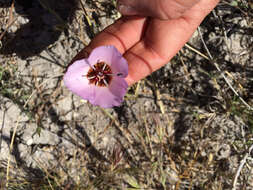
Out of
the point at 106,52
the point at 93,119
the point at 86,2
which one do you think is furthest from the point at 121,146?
the point at 86,2

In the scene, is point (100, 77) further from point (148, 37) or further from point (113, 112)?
point (113, 112)

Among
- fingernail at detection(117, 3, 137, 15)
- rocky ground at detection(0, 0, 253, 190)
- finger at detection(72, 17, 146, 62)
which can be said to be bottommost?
rocky ground at detection(0, 0, 253, 190)

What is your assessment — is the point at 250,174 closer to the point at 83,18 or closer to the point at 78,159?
the point at 78,159

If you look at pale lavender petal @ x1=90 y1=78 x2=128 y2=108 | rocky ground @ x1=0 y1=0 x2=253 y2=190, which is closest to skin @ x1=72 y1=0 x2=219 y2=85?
pale lavender petal @ x1=90 y1=78 x2=128 y2=108

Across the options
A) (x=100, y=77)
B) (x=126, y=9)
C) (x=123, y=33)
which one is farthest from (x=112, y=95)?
(x=126, y=9)

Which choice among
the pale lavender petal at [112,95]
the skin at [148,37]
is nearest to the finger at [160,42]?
the skin at [148,37]

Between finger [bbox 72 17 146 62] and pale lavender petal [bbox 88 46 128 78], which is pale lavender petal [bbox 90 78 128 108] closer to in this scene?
pale lavender petal [bbox 88 46 128 78]
